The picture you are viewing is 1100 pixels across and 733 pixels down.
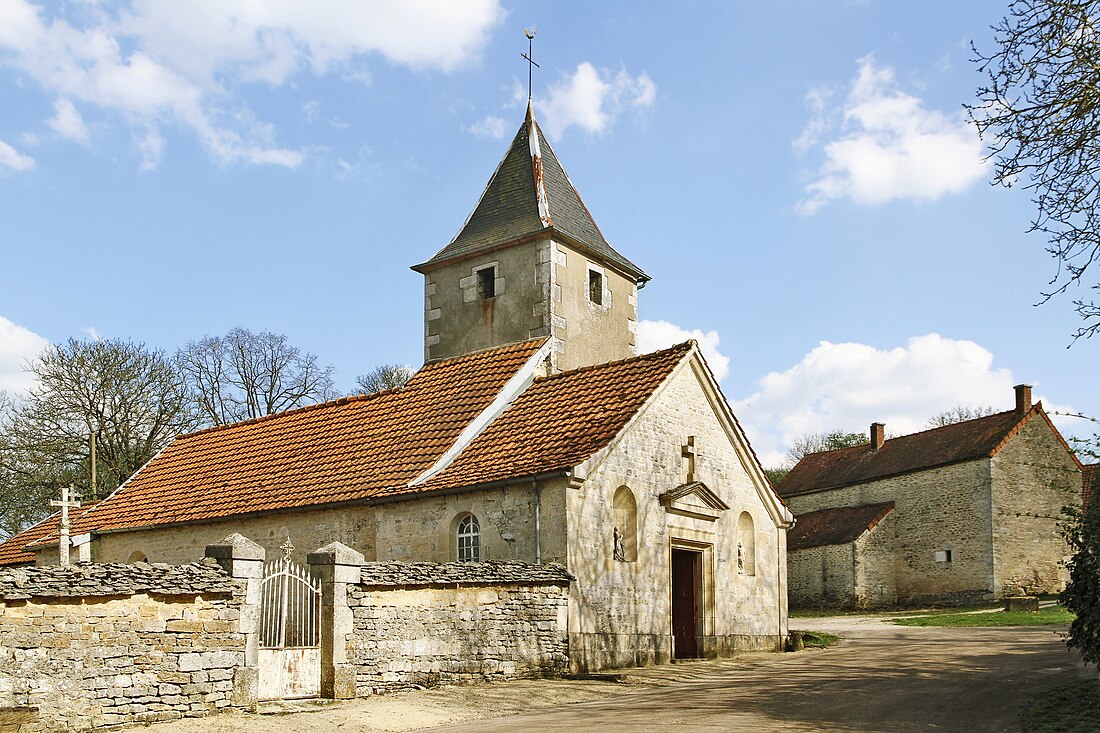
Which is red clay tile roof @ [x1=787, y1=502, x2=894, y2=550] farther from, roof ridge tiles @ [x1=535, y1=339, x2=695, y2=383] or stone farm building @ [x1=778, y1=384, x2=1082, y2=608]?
roof ridge tiles @ [x1=535, y1=339, x2=695, y2=383]

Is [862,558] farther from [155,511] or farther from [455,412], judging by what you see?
[155,511]

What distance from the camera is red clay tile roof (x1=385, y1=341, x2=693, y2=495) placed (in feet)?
59.8

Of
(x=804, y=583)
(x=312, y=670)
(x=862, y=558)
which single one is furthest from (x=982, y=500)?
→ (x=312, y=670)

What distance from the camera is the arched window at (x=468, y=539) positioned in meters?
18.4

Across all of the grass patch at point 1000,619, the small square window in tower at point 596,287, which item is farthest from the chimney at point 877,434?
the small square window in tower at point 596,287

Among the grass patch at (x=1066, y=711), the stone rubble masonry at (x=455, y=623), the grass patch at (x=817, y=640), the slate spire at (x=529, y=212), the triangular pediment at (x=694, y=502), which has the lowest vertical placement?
the grass patch at (x=817, y=640)

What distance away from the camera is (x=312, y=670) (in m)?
14.0

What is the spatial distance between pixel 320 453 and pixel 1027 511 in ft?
97.1

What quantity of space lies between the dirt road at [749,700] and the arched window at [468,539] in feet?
9.77

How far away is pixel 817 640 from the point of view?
2411cm

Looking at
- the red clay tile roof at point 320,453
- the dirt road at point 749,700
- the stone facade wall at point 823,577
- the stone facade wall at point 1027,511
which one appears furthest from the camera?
the stone facade wall at point 823,577

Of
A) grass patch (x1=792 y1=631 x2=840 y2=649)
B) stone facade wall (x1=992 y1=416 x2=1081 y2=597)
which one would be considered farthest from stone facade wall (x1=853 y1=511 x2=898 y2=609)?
grass patch (x1=792 y1=631 x2=840 y2=649)

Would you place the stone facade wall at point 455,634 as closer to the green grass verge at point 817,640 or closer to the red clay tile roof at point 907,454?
the green grass verge at point 817,640

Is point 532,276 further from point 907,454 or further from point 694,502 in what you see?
point 907,454
